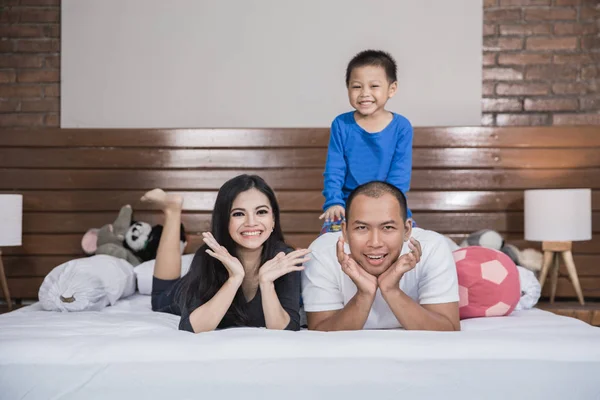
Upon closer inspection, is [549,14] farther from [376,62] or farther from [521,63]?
[376,62]

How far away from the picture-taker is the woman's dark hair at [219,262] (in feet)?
6.33

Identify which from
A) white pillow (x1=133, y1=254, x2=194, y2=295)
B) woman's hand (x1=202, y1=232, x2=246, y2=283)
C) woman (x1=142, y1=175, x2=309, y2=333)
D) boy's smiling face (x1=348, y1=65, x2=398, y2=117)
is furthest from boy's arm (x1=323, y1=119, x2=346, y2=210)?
white pillow (x1=133, y1=254, x2=194, y2=295)

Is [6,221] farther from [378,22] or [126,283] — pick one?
[378,22]

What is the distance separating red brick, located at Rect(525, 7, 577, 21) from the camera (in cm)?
394

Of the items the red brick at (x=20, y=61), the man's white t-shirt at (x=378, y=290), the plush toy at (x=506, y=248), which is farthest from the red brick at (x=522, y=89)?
the red brick at (x=20, y=61)

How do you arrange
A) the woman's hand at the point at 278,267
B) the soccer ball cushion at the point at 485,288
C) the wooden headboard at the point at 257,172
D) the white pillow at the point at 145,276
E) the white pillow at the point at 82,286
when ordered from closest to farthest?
the woman's hand at the point at 278,267 → the soccer ball cushion at the point at 485,288 → the white pillow at the point at 82,286 → the white pillow at the point at 145,276 → the wooden headboard at the point at 257,172

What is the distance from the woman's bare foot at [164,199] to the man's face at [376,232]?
100 centimetres

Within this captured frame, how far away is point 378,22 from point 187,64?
121 cm

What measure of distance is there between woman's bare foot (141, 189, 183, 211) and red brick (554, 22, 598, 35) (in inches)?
108

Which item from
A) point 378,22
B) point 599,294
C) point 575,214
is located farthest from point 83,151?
point 599,294

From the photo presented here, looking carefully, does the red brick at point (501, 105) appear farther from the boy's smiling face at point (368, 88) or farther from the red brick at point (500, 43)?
the boy's smiling face at point (368, 88)

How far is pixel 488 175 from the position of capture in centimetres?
384

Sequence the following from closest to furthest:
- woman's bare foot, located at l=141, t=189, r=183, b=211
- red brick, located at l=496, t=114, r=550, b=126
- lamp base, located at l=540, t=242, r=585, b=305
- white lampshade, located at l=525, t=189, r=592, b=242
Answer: woman's bare foot, located at l=141, t=189, r=183, b=211
white lampshade, located at l=525, t=189, r=592, b=242
lamp base, located at l=540, t=242, r=585, b=305
red brick, located at l=496, t=114, r=550, b=126

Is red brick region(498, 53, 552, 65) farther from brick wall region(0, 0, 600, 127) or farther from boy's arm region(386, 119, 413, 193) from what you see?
boy's arm region(386, 119, 413, 193)
